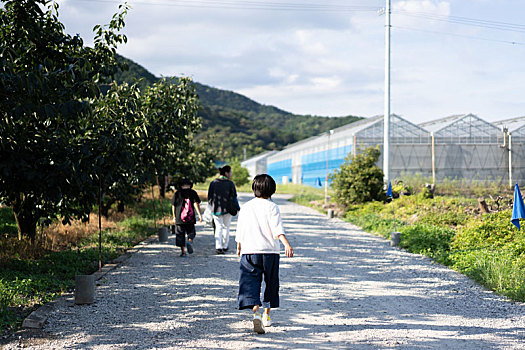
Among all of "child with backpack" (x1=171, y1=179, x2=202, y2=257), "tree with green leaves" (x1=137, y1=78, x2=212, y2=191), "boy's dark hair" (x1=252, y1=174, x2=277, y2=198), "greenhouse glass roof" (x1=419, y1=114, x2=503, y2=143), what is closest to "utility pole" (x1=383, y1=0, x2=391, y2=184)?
"tree with green leaves" (x1=137, y1=78, x2=212, y2=191)

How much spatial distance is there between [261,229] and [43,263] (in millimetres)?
4606

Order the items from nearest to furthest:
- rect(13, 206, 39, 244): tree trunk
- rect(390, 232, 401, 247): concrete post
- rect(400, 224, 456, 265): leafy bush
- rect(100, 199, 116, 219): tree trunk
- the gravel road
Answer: the gravel road, rect(13, 206, 39, 244): tree trunk, rect(400, 224, 456, 265): leafy bush, rect(390, 232, 401, 247): concrete post, rect(100, 199, 116, 219): tree trunk

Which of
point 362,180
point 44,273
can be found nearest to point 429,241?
point 44,273

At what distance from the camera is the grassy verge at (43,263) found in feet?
18.7

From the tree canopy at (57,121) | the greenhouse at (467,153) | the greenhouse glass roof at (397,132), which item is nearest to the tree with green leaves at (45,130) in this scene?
the tree canopy at (57,121)

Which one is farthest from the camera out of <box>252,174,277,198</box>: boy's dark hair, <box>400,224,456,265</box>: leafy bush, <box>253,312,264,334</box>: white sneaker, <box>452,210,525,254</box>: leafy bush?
<box>400,224,456,265</box>: leafy bush

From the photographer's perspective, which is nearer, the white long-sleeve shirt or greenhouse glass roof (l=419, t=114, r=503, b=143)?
the white long-sleeve shirt

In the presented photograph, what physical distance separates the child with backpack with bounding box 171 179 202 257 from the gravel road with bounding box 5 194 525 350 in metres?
0.59

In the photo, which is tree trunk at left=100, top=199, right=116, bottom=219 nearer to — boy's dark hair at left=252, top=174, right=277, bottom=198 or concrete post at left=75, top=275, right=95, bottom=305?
concrete post at left=75, top=275, right=95, bottom=305

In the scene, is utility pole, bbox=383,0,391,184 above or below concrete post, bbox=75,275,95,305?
above

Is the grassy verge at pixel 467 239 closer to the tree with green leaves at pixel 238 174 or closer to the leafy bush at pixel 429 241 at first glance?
the leafy bush at pixel 429 241

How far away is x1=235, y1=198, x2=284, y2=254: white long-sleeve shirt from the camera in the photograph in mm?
5113

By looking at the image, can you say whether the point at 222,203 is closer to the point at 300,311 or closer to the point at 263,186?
the point at 300,311

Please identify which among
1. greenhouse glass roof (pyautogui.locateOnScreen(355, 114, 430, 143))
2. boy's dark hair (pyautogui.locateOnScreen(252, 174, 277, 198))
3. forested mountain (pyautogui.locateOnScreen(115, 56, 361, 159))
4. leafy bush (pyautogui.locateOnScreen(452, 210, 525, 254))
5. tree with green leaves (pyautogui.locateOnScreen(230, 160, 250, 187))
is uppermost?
forested mountain (pyautogui.locateOnScreen(115, 56, 361, 159))
